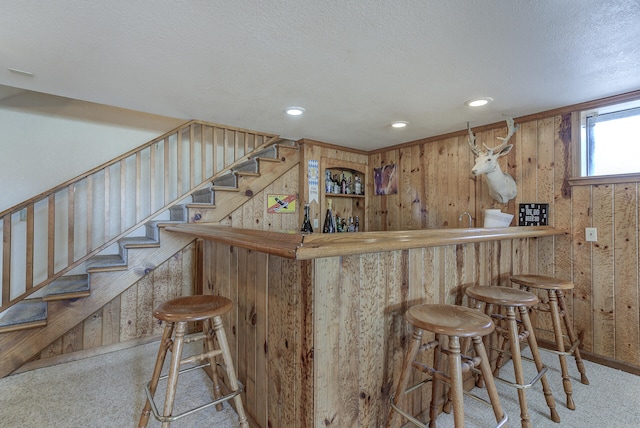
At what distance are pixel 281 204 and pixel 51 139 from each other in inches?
89.9

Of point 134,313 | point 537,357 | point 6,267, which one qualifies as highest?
point 6,267

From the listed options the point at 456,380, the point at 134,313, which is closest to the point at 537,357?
the point at 456,380

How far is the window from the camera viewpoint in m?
2.28

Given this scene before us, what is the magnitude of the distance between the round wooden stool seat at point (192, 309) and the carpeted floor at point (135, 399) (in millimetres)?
719

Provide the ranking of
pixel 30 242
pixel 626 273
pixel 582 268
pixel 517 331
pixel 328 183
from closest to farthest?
pixel 517 331 → pixel 30 242 → pixel 626 273 → pixel 582 268 → pixel 328 183

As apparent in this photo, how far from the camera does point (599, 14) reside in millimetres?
1306

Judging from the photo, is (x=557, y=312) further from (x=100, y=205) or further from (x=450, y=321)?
(x=100, y=205)

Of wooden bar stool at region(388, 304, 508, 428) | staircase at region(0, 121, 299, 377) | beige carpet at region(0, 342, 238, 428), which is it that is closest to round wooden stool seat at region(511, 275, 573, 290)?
wooden bar stool at region(388, 304, 508, 428)

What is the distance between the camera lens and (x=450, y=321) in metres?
1.21

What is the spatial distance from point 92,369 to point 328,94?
2.80 m

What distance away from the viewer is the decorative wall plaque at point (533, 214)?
2602mm

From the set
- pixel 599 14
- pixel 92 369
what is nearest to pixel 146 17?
pixel 599 14

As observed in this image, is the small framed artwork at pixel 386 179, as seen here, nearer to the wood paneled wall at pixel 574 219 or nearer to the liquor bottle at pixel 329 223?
the wood paneled wall at pixel 574 219

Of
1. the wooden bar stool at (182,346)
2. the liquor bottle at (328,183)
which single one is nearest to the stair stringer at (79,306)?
the wooden bar stool at (182,346)
